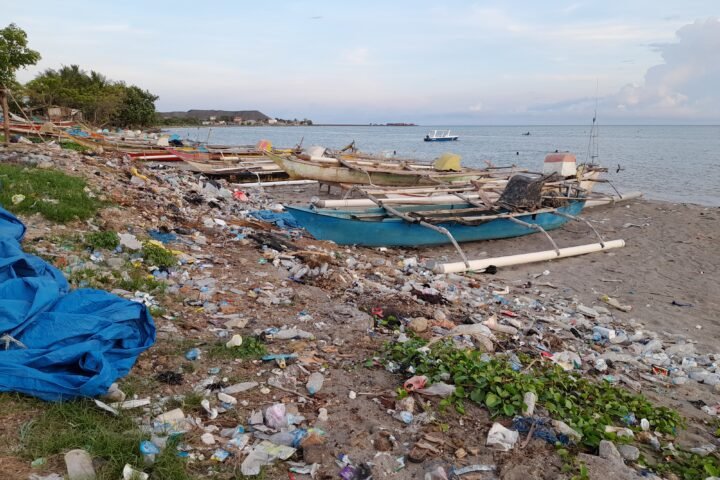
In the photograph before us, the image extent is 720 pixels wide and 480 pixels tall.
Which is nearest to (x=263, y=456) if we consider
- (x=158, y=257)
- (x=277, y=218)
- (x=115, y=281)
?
(x=115, y=281)

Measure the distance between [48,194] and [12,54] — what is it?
9.53 metres

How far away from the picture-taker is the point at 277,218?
36.5ft

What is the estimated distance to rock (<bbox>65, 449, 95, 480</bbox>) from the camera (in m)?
2.54

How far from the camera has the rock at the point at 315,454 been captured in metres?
2.95

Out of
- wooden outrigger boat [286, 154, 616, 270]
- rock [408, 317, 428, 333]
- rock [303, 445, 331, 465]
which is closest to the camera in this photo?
rock [303, 445, 331, 465]

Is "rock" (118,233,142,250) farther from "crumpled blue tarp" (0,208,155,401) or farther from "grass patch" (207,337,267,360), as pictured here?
"grass patch" (207,337,267,360)

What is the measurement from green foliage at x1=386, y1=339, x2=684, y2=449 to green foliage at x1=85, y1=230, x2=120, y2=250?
416 centimetres

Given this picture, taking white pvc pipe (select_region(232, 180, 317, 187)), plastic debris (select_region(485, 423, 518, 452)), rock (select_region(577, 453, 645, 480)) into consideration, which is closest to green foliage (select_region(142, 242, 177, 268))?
plastic debris (select_region(485, 423, 518, 452))

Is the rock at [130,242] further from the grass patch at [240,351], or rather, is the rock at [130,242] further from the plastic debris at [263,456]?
the plastic debris at [263,456]

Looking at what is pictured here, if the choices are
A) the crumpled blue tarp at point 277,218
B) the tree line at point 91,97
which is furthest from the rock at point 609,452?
the tree line at point 91,97

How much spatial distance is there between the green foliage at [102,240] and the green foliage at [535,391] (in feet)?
13.7

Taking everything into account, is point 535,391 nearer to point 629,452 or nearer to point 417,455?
point 629,452

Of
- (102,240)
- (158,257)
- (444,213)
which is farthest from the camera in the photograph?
(444,213)

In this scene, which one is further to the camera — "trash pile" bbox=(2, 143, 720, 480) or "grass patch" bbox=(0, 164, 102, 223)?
"grass patch" bbox=(0, 164, 102, 223)
